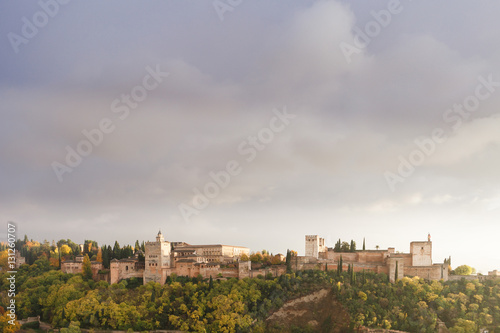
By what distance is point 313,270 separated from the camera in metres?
54.9

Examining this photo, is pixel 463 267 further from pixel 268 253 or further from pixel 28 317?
pixel 28 317

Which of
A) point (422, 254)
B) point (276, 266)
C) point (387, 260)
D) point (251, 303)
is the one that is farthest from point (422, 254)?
point (251, 303)

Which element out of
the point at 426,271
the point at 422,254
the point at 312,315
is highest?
the point at 422,254

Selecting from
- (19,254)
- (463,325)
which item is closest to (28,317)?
(19,254)

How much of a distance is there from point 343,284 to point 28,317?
121ft

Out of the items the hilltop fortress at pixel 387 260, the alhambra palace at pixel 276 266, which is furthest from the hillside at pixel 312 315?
the hilltop fortress at pixel 387 260

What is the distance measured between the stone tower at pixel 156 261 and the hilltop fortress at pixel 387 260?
54.6 feet

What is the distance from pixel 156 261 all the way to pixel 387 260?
27915 millimetres

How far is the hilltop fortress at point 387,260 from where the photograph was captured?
53781 millimetres

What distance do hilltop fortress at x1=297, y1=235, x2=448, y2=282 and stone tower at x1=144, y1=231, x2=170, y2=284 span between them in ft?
54.6

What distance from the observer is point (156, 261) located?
56.1 metres

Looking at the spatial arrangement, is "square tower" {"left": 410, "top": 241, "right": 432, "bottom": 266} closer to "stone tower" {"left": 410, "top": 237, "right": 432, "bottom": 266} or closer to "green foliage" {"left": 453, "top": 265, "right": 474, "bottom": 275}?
A: "stone tower" {"left": 410, "top": 237, "right": 432, "bottom": 266}

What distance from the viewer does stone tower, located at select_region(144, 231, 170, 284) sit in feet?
182

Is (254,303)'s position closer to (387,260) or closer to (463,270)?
(387,260)
